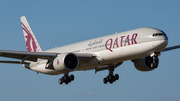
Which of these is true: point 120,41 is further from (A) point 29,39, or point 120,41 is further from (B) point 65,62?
(A) point 29,39

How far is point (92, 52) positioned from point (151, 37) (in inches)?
289

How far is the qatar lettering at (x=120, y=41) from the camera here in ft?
139

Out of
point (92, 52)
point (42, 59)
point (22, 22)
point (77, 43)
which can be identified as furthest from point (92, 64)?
point (22, 22)

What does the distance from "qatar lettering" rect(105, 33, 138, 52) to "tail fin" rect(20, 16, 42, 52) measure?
48.1 feet

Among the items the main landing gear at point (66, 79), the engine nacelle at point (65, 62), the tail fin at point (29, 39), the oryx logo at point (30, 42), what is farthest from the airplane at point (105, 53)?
the oryx logo at point (30, 42)

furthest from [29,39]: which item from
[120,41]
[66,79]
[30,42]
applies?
[120,41]

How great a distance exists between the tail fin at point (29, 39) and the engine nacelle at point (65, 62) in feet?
40.9

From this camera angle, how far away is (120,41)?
43062mm

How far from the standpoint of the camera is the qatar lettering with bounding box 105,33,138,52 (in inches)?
1672

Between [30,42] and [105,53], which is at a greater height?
[30,42]

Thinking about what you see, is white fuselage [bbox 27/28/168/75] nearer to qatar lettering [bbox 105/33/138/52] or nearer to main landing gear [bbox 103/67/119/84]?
qatar lettering [bbox 105/33/138/52]

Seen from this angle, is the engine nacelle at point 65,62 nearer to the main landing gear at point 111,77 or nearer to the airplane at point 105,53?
the airplane at point 105,53

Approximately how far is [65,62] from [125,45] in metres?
6.79

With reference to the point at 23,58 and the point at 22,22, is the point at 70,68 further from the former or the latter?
the point at 22,22
